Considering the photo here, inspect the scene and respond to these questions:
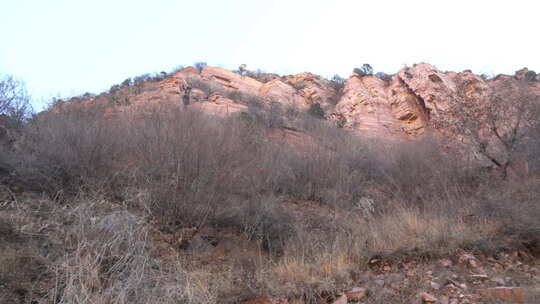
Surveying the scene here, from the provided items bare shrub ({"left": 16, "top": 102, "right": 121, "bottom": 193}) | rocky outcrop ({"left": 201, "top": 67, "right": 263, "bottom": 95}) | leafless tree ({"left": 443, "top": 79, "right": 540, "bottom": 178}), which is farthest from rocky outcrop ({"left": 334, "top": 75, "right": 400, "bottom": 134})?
bare shrub ({"left": 16, "top": 102, "right": 121, "bottom": 193})

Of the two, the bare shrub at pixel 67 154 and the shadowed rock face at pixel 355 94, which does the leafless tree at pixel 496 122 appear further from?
the bare shrub at pixel 67 154

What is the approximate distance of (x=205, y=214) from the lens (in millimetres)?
5867

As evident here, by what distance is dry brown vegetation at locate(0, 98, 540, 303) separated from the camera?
3.63 meters

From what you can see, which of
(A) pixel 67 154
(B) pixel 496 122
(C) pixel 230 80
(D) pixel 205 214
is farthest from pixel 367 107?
(A) pixel 67 154

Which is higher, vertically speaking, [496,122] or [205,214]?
[496,122]

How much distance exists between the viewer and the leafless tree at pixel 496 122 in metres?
9.20

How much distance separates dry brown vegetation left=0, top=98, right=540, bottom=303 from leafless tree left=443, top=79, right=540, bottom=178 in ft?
1.41

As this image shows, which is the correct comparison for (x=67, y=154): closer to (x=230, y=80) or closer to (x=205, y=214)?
(x=205, y=214)

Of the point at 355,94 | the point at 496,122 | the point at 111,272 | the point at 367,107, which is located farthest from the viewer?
the point at 355,94

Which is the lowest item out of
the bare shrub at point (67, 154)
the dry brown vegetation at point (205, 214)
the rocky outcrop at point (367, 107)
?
the dry brown vegetation at point (205, 214)

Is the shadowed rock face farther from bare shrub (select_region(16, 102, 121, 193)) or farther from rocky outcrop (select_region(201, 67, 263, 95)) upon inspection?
bare shrub (select_region(16, 102, 121, 193))

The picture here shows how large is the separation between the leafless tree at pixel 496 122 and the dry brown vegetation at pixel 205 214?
0.43 meters

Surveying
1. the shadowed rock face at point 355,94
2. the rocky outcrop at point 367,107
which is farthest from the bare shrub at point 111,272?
the rocky outcrop at point 367,107

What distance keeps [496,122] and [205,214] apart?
842cm
